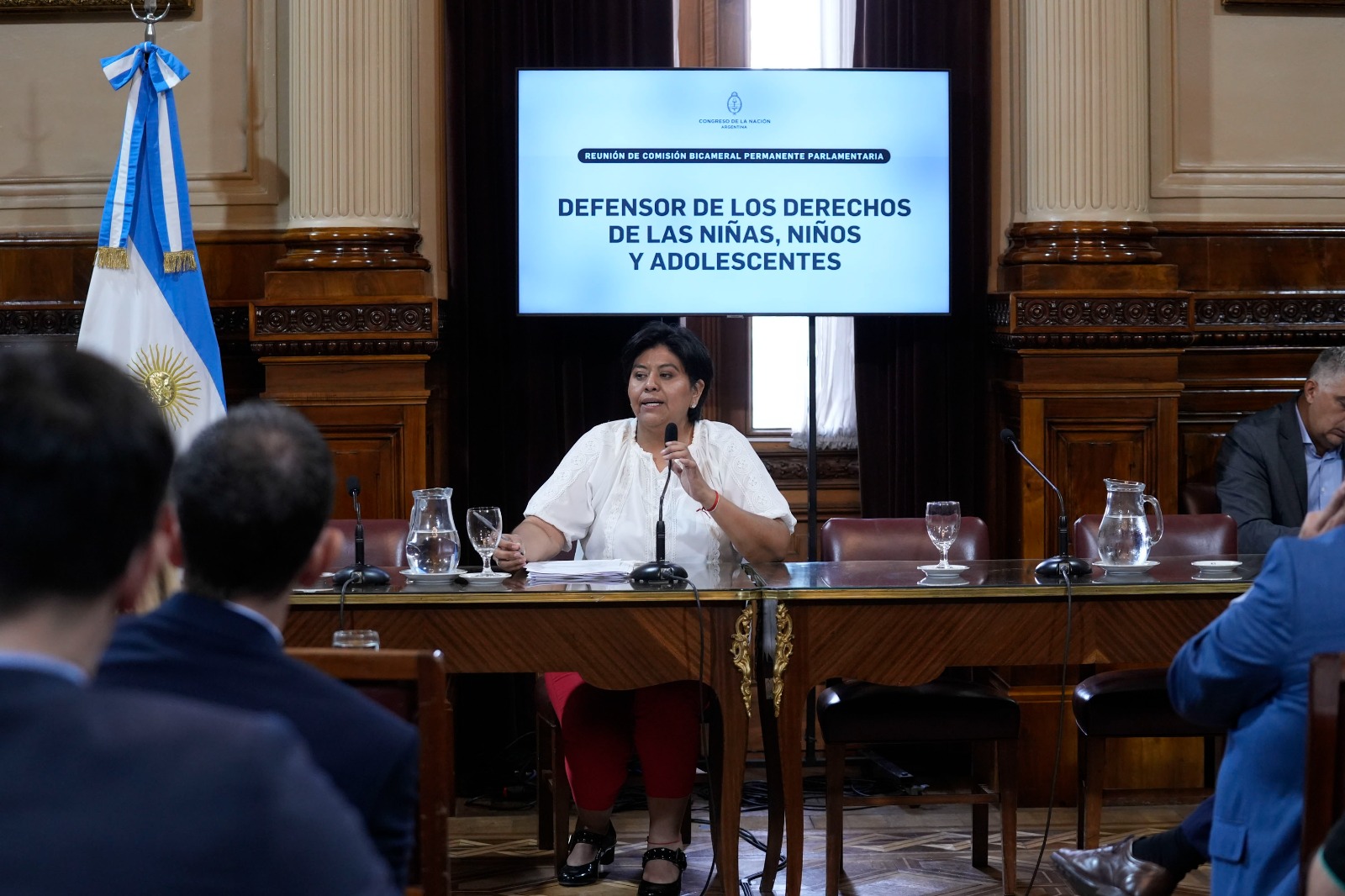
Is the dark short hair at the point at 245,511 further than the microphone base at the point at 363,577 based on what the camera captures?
No

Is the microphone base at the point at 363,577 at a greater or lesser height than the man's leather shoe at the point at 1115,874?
greater

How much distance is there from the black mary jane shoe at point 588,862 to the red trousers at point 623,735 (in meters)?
0.08

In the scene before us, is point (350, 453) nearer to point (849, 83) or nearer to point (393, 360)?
point (393, 360)

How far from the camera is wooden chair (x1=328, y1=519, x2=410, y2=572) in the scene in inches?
145

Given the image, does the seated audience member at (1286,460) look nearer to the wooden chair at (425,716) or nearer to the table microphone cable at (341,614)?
the table microphone cable at (341,614)

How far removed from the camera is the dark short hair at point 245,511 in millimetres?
1322

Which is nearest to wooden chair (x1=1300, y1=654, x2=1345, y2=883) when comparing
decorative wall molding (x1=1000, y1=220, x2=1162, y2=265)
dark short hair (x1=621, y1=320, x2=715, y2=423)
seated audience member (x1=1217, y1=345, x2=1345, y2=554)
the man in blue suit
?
the man in blue suit

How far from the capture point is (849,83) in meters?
4.48

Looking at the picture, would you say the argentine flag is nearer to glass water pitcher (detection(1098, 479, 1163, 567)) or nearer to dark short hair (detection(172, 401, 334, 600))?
glass water pitcher (detection(1098, 479, 1163, 567))

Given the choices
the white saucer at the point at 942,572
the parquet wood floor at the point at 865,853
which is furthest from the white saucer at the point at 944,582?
the parquet wood floor at the point at 865,853

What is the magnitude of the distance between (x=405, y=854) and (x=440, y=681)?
409 millimetres

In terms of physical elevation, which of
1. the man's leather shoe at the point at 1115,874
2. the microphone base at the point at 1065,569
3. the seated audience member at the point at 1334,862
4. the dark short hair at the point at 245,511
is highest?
the dark short hair at the point at 245,511

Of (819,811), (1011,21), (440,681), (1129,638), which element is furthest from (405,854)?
(1011,21)

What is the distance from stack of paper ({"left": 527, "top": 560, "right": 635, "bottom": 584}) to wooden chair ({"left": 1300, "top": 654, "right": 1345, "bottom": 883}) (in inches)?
66.6
